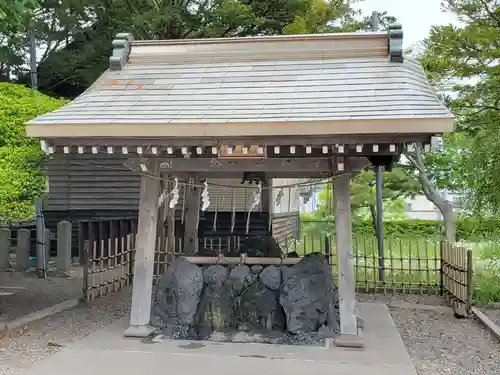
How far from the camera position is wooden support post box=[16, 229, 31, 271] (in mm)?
13523

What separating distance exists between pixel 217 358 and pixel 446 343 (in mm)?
3328

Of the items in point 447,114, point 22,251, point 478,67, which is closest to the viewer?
point 447,114

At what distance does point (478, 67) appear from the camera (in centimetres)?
1151

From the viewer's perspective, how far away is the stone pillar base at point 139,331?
7262 mm

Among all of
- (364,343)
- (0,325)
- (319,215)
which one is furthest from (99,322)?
(319,215)

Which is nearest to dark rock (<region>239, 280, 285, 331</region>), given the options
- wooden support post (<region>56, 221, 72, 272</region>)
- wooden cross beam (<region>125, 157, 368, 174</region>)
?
wooden cross beam (<region>125, 157, 368, 174</region>)

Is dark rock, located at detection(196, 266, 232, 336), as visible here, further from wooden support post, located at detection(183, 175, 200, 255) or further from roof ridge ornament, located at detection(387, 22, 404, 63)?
roof ridge ornament, located at detection(387, 22, 404, 63)

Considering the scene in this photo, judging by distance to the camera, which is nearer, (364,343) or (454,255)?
(364,343)

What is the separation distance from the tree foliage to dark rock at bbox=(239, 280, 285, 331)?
363 centimetres

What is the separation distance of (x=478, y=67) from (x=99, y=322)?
9.30 meters

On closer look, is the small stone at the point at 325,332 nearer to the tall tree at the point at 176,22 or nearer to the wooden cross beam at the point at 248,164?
the wooden cross beam at the point at 248,164

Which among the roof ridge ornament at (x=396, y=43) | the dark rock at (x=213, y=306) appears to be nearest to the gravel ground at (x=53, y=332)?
the dark rock at (x=213, y=306)

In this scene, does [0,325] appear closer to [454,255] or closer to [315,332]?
[315,332]

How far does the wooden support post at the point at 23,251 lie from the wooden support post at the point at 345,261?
9378 millimetres
